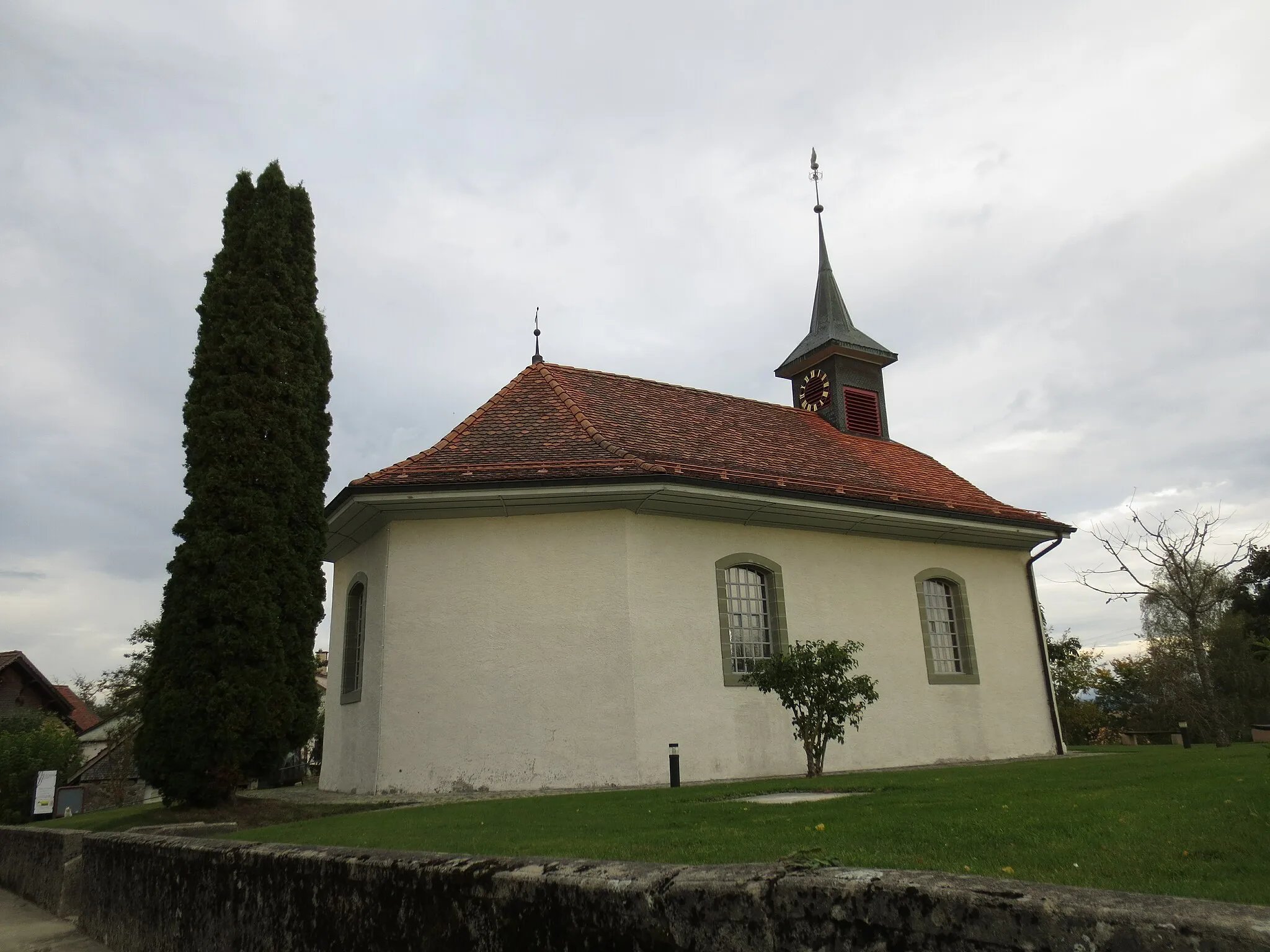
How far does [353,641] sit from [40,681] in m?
28.7

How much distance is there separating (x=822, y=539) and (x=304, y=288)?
31.5ft

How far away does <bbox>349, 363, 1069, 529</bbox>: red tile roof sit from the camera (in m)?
13.0

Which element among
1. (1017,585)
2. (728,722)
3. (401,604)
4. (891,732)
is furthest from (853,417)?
(401,604)

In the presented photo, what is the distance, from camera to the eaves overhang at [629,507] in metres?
12.8

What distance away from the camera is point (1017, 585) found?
18.1m

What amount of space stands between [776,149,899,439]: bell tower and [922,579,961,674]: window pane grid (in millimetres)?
5125

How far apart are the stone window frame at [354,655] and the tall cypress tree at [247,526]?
1.54 metres

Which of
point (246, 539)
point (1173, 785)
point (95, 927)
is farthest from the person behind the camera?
point (246, 539)

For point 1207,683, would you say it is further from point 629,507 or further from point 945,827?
point 945,827

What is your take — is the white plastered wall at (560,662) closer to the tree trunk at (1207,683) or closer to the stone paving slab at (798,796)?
the stone paving slab at (798,796)

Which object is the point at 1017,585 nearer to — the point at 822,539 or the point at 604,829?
the point at 822,539

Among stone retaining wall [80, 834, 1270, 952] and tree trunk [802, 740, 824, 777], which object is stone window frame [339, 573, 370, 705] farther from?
stone retaining wall [80, 834, 1270, 952]

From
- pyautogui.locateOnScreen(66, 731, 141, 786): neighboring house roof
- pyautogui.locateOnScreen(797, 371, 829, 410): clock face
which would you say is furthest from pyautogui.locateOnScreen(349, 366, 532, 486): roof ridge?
pyautogui.locateOnScreen(66, 731, 141, 786): neighboring house roof

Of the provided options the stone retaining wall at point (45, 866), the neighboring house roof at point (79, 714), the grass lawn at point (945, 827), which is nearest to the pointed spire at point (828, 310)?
the grass lawn at point (945, 827)
